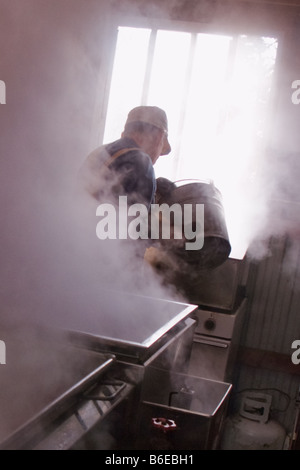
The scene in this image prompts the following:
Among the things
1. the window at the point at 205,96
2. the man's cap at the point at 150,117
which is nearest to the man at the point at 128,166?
the man's cap at the point at 150,117

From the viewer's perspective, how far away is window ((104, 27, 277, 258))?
3514mm

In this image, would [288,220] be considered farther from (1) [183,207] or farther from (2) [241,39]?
(2) [241,39]

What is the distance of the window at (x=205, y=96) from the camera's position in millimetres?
3514

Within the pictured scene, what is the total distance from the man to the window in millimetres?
1104

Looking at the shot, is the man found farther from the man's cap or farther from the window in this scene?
the window

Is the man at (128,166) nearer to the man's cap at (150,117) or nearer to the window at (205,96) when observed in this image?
the man's cap at (150,117)

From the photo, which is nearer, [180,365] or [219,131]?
[180,365]

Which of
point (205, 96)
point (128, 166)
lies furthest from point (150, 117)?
point (205, 96)

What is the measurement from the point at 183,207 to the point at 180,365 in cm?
85

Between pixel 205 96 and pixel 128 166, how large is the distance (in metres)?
1.58

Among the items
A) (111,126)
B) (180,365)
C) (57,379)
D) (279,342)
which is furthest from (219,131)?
(57,379)

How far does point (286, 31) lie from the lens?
11.2 ft

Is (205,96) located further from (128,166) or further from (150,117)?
(128,166)

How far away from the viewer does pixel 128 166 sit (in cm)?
228
